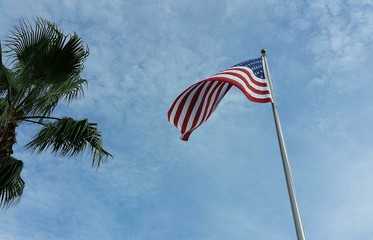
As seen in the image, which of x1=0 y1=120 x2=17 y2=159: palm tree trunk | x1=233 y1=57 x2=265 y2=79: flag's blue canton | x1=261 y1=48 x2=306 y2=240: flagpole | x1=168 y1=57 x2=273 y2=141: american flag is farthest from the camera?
x1=233 y1=57 x2=265 y2=79: flag's blue canton

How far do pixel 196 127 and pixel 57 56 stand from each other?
3568 millimetres

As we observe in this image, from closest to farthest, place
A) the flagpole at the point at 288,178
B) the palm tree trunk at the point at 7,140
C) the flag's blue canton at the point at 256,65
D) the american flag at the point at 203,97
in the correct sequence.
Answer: the flagpole at the point at 288,178, the palm tree trunk at the point at 7,140, the american flag at the point at 203,97, the flag's blue canton at the point at 256,65

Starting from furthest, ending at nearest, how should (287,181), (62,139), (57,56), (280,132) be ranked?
(57,56) → (62,139) → (280,132) → (287,181)

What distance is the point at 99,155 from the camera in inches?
384

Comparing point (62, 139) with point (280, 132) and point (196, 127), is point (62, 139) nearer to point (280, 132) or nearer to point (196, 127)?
point (196, 127)

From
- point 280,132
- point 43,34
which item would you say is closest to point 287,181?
point 280,132

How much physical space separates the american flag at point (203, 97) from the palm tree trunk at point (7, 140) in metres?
3.38

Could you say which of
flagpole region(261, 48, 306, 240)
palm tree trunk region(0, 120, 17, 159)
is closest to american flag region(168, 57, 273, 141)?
flagpole region(261, 48, 306, 240)

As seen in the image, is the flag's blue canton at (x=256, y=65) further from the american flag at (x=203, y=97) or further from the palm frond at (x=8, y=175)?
the palm frond at (x=8, y=175)

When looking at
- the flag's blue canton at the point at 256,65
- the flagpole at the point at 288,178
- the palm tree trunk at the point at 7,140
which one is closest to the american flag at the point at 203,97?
the flag's blue canton at the point at 256,65

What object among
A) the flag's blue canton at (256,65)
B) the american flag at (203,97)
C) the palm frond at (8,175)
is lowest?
the palm frond at (8,175)

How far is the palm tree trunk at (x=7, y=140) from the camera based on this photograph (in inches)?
337

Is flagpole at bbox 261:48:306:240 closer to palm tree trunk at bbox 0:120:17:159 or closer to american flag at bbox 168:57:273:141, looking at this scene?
american flag at bbox 168:57:273:141

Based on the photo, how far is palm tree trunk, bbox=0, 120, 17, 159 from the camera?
8555 mm
